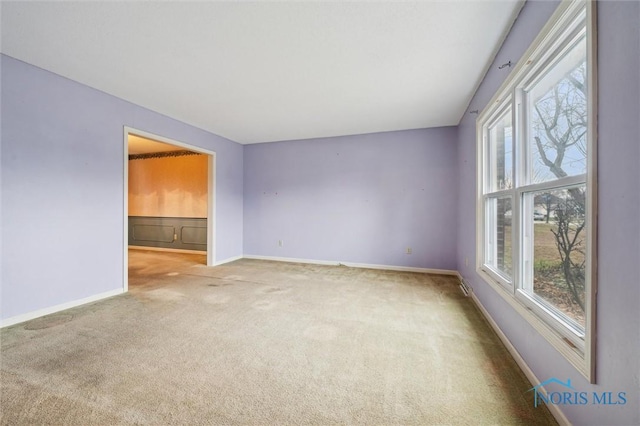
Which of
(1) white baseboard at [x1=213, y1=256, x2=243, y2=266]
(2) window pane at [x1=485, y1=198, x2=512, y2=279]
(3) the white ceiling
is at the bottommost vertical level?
(1) white baseboard at [x1=213, y1=256, x2=243, y2=266]

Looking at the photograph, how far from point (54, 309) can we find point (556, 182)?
4.48 meters

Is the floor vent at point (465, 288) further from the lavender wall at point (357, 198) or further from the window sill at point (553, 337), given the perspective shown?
the window sill at point (553, 337)

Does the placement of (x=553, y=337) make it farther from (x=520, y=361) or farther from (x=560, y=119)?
(x=560, y=119)

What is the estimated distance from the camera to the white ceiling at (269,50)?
181 cm

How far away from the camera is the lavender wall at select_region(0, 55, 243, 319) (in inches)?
94.0

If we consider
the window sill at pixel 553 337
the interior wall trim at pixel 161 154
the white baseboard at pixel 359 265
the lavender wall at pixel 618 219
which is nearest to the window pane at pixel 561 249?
the window sill at pixel 553 337

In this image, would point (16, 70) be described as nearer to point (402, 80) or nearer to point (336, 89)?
point (336, 89)

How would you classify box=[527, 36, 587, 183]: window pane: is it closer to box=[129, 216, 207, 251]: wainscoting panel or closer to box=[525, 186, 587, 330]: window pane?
box=[525, 186, 587, 330]: window pane

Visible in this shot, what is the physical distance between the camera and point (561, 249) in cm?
149

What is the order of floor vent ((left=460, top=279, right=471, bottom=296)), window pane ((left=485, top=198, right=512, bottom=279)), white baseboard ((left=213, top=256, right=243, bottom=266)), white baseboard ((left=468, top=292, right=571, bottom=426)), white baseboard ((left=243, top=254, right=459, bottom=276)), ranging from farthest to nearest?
1. white baseboard ((left=213, top=256, right=243, bottom=266))
2. white baseboard ((left=243, top=254, right=459, bottom=276))
3. floor vent ((left=460, top=279, right=471, bottom=296))
4. window pane ((left=485, top=198, right=512, bottom=279))
5. white baseboard ((left=468, top=292, right=571, bottom=426))

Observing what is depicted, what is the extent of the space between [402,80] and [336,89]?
75 cm

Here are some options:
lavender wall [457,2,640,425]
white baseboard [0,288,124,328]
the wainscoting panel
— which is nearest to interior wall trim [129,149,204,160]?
the wainscoting panel

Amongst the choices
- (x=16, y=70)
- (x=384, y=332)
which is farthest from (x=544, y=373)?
(x=16, y=70)

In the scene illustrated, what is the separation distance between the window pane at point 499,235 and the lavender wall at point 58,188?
4.47 m
